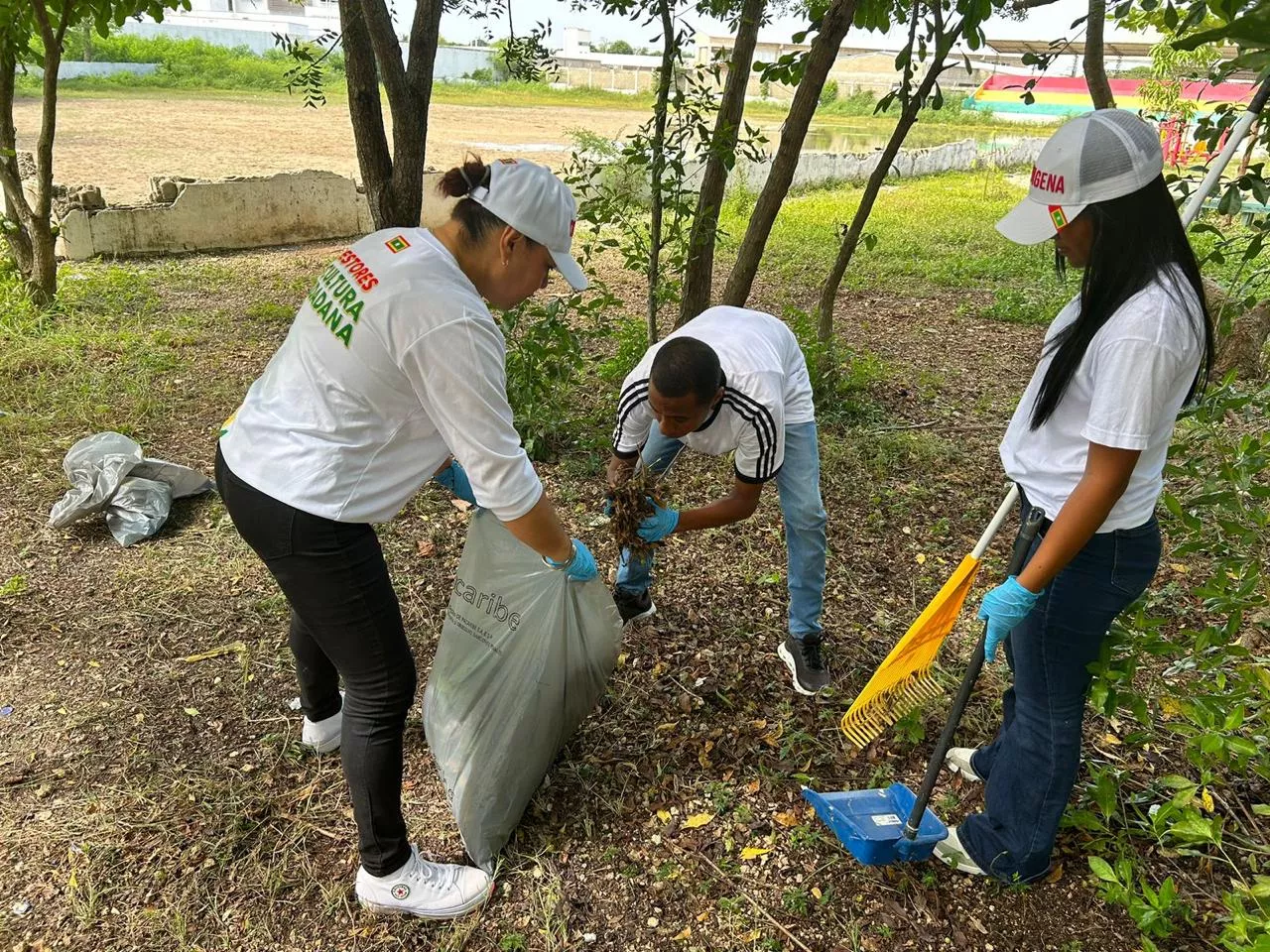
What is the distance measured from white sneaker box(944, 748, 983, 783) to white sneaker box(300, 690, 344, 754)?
1.58 m

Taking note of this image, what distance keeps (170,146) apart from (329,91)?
9.34 meters

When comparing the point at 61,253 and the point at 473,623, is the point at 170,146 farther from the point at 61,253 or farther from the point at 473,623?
the point at 473,623

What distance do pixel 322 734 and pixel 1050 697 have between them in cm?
172

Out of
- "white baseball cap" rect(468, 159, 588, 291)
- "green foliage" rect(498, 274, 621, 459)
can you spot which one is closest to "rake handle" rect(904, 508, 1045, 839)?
"white baseball cap" rect(468, 159, 588, 291)

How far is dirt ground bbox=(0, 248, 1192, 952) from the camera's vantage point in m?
1.80

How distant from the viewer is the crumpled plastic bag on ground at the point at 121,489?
10.2 ft

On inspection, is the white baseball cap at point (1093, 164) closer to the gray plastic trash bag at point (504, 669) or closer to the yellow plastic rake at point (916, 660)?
the yellow plastic rake at point (916, 660)

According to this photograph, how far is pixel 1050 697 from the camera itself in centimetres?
164

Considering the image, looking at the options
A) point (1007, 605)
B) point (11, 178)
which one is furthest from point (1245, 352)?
point (11, 178)

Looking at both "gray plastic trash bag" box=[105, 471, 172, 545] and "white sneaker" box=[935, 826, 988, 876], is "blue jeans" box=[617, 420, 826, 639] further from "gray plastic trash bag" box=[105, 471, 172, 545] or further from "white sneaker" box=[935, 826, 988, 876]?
"gray plastic trash bag" box=[105, 471, 172, 545]

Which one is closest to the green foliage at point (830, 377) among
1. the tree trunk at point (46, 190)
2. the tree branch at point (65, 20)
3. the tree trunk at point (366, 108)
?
the tree trunk at point (366, 108)

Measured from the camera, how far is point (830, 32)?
326cm

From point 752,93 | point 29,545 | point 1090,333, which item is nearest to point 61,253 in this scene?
point 29,545

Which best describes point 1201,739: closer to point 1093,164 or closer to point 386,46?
point 1093,164
